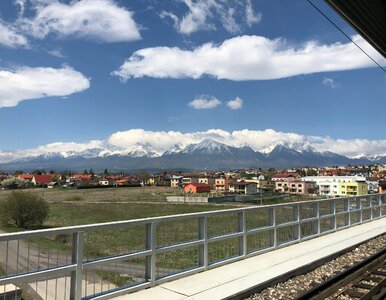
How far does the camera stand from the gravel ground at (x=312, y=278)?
699 centimetres

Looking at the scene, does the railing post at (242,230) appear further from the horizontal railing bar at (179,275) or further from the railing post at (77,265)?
the railing post at (77,265)

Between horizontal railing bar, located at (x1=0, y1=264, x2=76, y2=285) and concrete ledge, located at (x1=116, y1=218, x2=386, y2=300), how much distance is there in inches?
42.1

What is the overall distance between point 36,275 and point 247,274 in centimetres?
396

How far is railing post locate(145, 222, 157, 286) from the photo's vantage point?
6933 millimetres

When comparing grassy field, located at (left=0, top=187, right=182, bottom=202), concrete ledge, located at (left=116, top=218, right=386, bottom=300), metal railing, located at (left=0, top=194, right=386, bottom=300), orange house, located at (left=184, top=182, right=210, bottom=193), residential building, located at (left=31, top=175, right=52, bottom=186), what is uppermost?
metal railing, located at (left=0, top=194, right=386, bottom=300)

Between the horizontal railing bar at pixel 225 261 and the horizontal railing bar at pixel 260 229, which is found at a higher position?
the horizontal railing bar at pixel 260 229

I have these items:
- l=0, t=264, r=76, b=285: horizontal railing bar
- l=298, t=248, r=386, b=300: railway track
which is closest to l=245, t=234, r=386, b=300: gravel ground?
l=298, t=248, r=386, b=300: railway track

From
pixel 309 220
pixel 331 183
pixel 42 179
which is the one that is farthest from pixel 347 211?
pixel 42 179

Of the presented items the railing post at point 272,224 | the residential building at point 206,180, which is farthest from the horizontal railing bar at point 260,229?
the residential building at point 206,180

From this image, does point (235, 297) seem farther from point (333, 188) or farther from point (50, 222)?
point (333, 188)

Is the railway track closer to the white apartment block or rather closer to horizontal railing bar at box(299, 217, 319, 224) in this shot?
horizontal railing bar at box(299, 217, 319, 224)

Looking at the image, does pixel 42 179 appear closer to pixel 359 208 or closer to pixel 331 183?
pixel 331 183

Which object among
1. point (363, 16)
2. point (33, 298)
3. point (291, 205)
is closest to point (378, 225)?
point (291, 205)

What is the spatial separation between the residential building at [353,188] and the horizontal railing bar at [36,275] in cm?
12311
